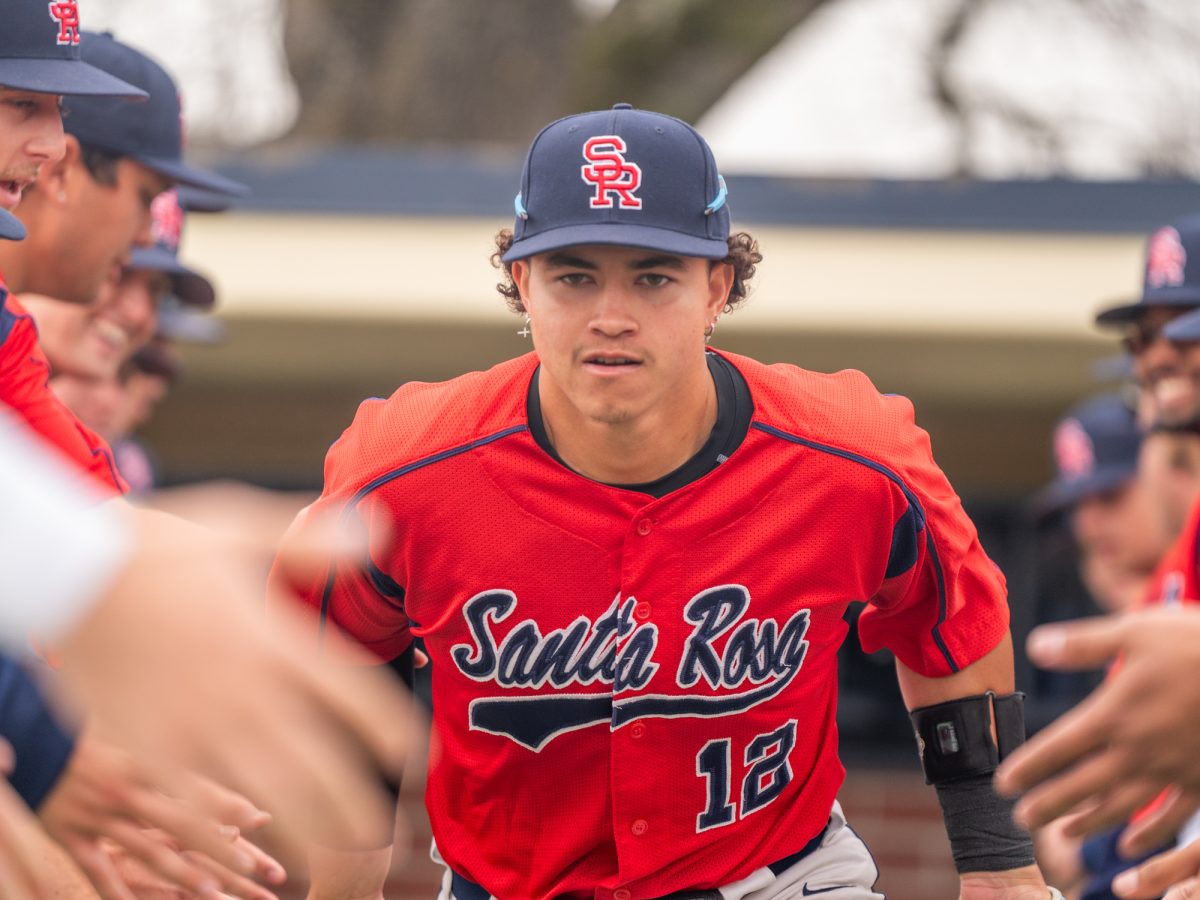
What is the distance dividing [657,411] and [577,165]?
0.57 metres

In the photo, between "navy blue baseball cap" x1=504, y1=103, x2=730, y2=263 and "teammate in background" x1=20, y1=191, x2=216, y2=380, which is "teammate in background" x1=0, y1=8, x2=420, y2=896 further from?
"teammate in background" x1=20, y1=191, x2=216, y2=380

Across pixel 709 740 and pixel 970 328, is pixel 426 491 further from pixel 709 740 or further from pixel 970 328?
pixel 970 328

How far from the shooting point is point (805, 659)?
137 inches

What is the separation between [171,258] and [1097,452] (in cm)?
361

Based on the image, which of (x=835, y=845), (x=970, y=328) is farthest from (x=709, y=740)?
(x=970, y=328)

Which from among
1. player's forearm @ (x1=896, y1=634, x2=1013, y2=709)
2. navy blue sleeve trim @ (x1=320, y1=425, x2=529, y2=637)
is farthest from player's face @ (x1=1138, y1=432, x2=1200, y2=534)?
navy blue sleeve trim @ (x1=320, y1=425, x2=529, y2=637)

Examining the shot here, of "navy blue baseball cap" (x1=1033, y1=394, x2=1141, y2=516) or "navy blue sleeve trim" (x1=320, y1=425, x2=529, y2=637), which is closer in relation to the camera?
"navy blue sleeve trim" (x1=320, y1=425, x2=529, y2=637)

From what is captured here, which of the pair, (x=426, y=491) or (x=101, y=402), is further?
(x=101, y=402)

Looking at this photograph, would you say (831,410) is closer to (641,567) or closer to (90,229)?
(641,567)

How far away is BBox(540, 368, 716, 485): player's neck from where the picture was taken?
3.45 m

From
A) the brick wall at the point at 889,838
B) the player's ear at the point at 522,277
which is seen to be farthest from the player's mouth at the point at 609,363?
the brick wall at the point at 889,838

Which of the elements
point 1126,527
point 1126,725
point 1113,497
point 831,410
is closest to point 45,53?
point 831,410

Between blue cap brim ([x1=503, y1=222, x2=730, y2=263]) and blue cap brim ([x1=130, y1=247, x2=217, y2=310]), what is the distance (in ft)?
7.29

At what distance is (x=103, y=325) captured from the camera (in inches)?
206
